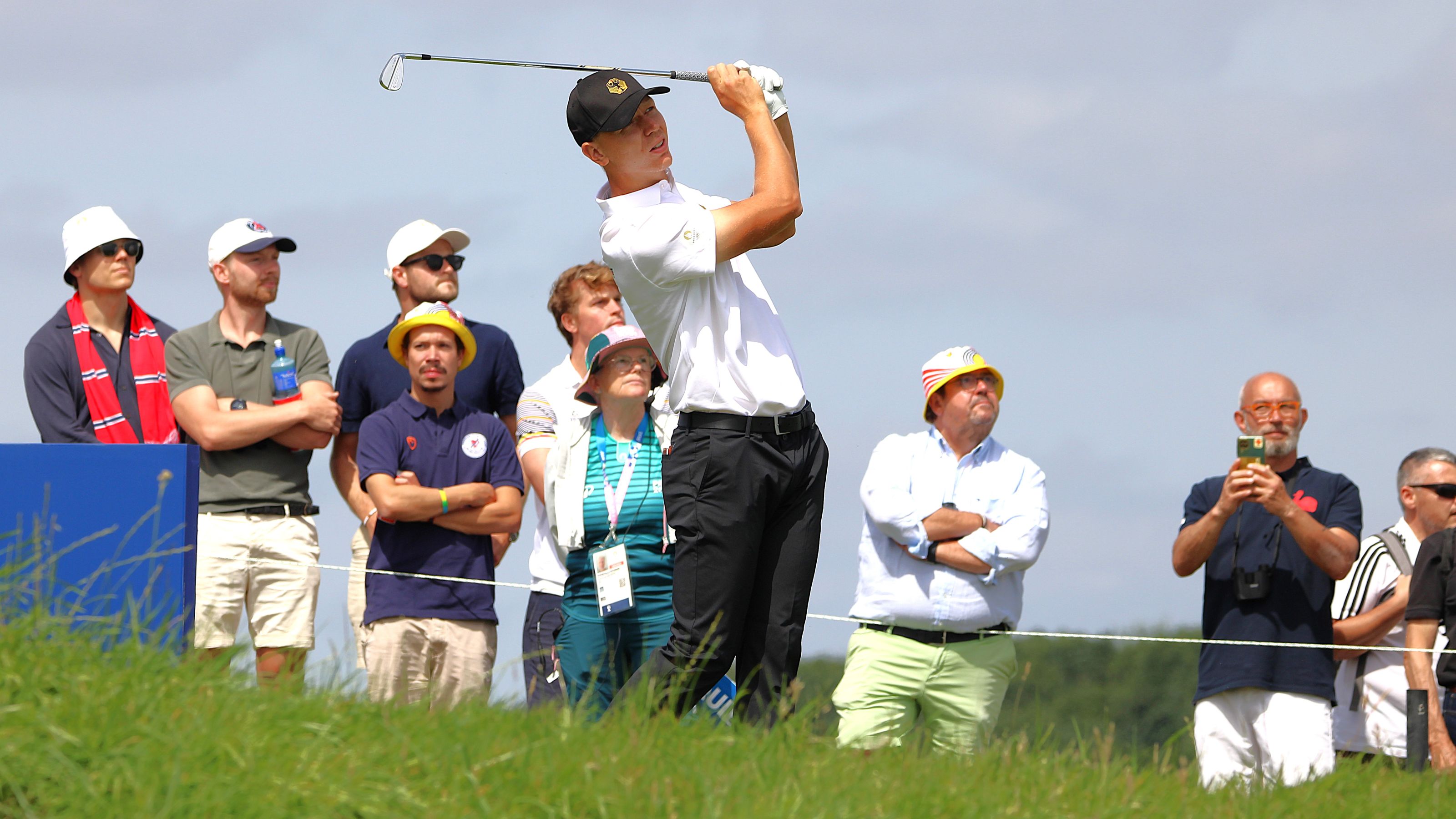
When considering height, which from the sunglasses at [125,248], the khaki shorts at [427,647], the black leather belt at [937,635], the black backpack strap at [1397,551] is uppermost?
the sunglasses at [125,248]

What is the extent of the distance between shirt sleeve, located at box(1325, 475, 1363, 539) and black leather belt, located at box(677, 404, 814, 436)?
10.1 ft

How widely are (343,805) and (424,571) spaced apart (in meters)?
3.65

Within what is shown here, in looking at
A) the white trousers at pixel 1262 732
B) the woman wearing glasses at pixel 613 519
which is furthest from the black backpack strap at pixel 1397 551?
the woman wearing glasses at pixel 613 519

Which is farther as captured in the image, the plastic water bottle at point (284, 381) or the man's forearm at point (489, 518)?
the plastic water bottle at point (284, 381)

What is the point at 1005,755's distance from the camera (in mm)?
4445

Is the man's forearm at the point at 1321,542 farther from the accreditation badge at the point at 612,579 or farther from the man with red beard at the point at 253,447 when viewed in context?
the man with red beard at the point at 253,447

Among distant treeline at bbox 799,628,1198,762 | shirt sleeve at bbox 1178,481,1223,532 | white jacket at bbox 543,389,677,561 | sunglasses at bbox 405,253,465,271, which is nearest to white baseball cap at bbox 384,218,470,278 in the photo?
sunglasses at bbox 405,253,465,271

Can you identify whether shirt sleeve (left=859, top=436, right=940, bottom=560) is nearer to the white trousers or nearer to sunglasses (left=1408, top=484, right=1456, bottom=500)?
the white trousers

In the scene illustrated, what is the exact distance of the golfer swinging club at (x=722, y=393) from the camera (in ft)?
16.0

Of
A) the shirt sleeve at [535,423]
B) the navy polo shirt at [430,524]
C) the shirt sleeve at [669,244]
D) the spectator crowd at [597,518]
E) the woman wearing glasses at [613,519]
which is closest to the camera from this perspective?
the shirt sleeve at [669,244]

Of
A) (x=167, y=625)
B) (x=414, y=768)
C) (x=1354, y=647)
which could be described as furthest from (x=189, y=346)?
(x=1354, y=647)

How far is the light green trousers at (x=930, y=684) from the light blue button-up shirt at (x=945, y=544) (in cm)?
12

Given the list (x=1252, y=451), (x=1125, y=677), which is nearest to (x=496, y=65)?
(x=1252, y=451)

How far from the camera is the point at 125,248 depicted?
7172mm
